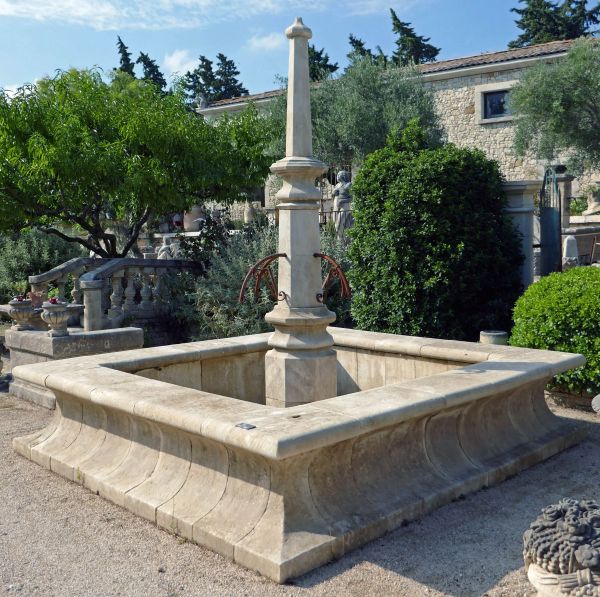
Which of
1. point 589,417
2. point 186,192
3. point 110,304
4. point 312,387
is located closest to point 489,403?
point 312,387

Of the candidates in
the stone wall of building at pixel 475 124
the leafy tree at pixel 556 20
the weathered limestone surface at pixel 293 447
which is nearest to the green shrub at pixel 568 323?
the weathered limestone surface at pixel 293 447

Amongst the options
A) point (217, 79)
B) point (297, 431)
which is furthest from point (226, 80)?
point (297, 431)

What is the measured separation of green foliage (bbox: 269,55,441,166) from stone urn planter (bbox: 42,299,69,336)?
16.1m

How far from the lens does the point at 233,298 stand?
32.6 ft

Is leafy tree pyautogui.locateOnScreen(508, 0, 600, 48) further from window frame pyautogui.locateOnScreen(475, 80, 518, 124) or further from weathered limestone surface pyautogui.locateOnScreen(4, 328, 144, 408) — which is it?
weathered limestone surface pyautogui.locateOnScreen(4, 328, 144, 408)

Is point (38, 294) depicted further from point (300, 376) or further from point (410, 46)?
point (410, 46)

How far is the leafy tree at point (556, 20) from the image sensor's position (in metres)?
39.9

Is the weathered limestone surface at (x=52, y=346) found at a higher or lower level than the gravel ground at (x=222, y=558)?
higher

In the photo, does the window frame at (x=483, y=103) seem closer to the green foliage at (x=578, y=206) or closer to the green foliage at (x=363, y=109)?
the green foliage at (x=363, y=109)

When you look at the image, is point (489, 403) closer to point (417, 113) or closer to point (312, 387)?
point (312, 387)

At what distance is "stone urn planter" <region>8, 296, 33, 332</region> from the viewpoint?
8078 mm

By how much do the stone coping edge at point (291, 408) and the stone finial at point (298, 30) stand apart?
258 cm

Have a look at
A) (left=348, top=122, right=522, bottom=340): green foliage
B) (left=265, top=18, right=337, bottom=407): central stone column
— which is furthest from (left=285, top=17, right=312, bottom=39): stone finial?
(left=348, top=122, right=522, bottom=340): green foliage

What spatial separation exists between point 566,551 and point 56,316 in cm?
598
